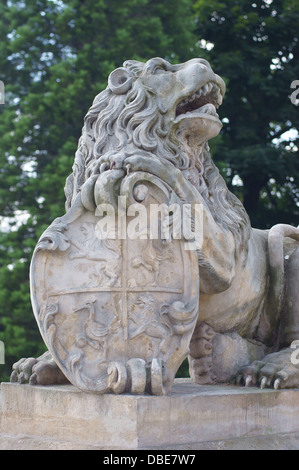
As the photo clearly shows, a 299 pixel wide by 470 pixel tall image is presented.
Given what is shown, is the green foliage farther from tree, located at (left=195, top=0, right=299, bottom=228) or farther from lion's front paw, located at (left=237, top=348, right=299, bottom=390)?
lion's front paw, located at (left=237, top=348, right=299, bottom=390)

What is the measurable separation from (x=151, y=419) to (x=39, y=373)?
86 centimetres

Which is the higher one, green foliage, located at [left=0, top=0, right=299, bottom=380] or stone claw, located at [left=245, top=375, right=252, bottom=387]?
green foliage, located at [left=0, top=0, right=299, bottom=380]

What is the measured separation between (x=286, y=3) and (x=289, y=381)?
1041 centimetres

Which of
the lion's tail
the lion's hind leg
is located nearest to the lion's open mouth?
the lion's tail

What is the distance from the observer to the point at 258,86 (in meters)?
13.3

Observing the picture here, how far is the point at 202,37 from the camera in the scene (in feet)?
46.4

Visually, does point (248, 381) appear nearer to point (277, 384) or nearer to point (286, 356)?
point (277, 384)

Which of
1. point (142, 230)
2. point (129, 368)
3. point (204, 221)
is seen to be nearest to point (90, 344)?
point (129, 368)

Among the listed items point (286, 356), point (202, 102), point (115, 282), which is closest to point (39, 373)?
point (115, 282)

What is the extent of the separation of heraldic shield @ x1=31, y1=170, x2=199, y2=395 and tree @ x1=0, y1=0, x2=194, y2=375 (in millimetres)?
6782

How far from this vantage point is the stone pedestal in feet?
11.7

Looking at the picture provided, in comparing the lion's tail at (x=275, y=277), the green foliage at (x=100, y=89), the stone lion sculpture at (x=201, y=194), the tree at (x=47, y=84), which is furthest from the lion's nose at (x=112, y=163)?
the tree at (x=47, y=84)

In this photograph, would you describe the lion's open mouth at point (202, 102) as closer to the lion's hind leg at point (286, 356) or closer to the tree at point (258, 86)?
the lion's hind leg at point (286, 356)

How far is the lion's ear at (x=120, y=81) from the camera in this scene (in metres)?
4.32
